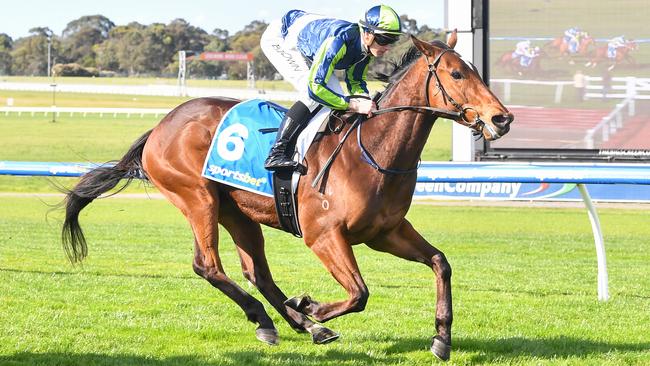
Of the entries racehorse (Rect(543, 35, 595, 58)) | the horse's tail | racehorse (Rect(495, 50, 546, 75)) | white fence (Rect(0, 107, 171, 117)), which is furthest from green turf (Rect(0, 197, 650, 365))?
white fence (Rect(0, 107, 171, 117))

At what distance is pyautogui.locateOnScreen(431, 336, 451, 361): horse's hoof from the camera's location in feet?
16.6

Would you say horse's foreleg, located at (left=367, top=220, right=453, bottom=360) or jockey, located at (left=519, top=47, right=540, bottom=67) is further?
jockey, located at (left=519, top=47, right=540, bottom=67)

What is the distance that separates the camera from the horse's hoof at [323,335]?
17.4 ft

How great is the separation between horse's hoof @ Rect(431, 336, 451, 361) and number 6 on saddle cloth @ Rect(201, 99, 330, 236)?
3.39ft

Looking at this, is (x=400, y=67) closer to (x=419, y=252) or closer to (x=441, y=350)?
(x=419, y=252)

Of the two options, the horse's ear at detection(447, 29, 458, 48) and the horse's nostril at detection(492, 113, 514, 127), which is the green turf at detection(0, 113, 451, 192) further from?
the horse's nostril at detection(492, 113, 514, 127)

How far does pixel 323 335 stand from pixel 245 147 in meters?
1.19

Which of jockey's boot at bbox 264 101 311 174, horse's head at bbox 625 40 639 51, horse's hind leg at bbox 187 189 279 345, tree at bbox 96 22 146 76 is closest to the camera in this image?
jockey's boot at bbox 264 101 311 174

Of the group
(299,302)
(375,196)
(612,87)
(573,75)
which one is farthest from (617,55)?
(299,302)

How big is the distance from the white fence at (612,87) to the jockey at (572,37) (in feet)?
1.50

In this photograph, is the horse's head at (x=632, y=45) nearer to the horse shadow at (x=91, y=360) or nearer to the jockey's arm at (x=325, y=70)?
the jockey's arm at (x=325, y=70)

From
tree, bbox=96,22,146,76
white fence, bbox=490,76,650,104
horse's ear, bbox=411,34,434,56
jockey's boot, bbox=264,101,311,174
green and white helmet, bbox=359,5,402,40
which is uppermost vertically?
green and white helmet, bbox=359,5,402,40

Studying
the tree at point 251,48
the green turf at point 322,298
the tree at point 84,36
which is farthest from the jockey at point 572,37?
the tree at point 84,36

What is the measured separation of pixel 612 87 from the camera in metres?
13.8
